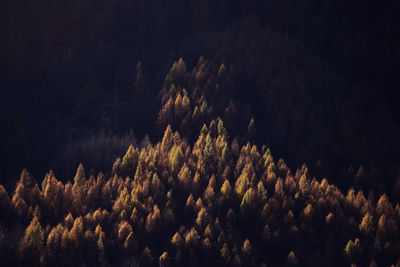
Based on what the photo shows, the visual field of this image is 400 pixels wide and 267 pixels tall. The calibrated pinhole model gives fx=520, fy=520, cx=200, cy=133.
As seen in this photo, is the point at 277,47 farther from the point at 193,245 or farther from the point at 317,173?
the point at 193,245

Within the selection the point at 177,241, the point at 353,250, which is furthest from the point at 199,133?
the point at 353,250

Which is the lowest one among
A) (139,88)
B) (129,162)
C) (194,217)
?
(194,217)

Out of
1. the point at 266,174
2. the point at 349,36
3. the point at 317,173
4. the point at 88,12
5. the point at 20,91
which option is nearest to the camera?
the point at 266,174

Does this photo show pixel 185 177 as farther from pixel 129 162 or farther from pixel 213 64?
pixel 213 64

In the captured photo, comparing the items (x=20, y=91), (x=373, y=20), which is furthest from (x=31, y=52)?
(x=373, y=20)

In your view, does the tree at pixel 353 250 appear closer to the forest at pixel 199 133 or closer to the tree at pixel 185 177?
the forest at pixel 199 133

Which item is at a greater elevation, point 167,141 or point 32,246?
point 167,141

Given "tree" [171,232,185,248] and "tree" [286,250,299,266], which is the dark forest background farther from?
"tree" [286,250,299,266]
